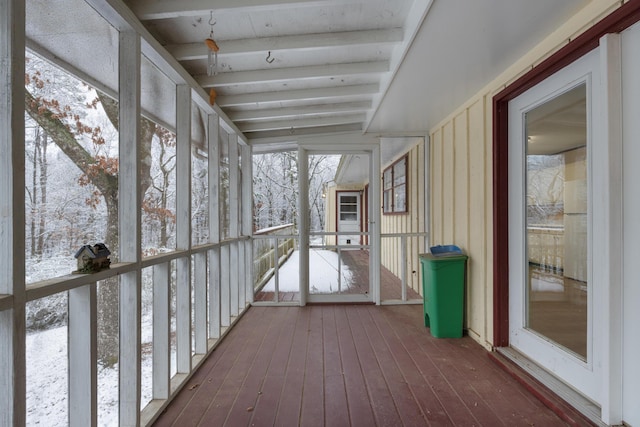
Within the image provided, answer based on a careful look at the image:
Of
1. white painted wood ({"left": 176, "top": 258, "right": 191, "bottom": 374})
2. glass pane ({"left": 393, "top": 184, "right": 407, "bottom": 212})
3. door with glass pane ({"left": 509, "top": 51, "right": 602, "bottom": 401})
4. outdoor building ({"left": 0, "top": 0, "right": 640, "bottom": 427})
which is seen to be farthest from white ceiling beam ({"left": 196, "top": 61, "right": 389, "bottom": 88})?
glass pane ({"left": 393, "top": 184, "right": 407, "bottom": 212})

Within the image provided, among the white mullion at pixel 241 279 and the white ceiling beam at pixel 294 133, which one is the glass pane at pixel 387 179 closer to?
the white ceiling beam at pixel 294 133

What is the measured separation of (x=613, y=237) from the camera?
1.49 meters

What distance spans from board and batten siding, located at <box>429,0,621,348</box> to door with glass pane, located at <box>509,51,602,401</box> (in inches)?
7.2

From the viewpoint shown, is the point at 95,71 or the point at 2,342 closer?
the point at 2,342

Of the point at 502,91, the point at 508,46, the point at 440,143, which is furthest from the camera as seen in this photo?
the point at 440,143

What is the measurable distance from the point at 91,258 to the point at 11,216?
15.5 inches

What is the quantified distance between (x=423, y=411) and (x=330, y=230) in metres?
2.55

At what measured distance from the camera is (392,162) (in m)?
5.59

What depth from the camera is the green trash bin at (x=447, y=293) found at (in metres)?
2.84

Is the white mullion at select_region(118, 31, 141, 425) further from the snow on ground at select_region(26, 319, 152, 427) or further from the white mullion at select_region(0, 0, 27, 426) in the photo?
the white mullion at select_region(0, 0, 27, 426)

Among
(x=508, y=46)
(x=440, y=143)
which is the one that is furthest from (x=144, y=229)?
(x=440, y=143)

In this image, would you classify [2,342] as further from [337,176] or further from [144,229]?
[337,176]

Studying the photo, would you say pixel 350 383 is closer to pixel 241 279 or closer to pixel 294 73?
pixel 241 279

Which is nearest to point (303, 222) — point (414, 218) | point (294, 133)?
point (294, 133)
